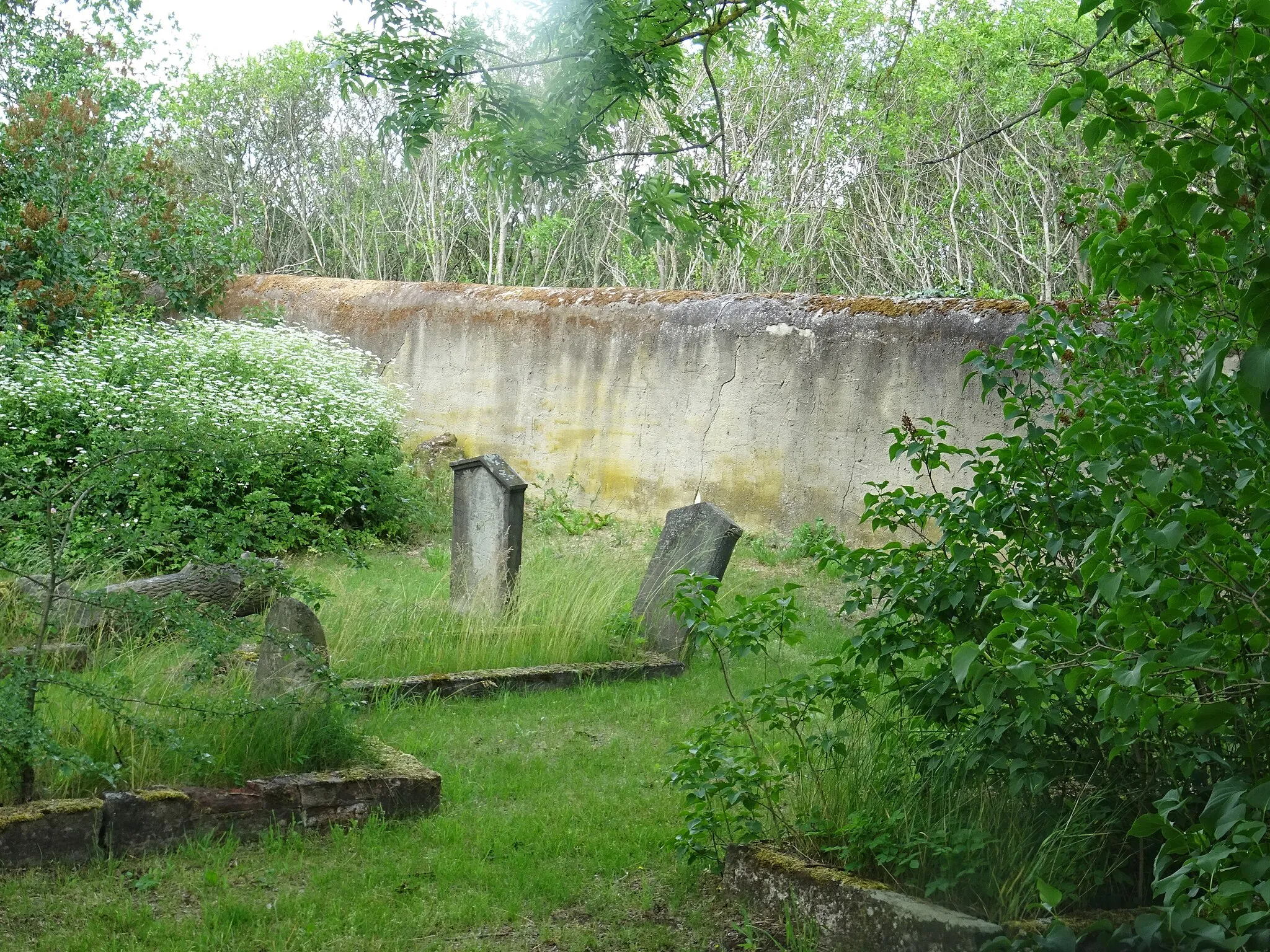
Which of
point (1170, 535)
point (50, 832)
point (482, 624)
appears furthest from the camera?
point (482, 624)

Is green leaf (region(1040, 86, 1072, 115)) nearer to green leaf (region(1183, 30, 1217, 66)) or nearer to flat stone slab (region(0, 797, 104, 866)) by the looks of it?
green leaf (region(1183, 30, 1217, 66))

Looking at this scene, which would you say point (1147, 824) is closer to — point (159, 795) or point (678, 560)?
point (159, 795)

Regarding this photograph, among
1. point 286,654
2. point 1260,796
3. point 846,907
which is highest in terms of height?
point 1260,796

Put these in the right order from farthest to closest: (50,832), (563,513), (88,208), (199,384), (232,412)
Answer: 1. (88,208)
2. (563,513)
3. (199,384)
4. (232,412)
5. (50,832)

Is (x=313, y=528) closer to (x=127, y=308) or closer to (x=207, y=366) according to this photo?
(x=207, y=366)

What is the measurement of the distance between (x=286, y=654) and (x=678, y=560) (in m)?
3.07

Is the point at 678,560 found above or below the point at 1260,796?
below

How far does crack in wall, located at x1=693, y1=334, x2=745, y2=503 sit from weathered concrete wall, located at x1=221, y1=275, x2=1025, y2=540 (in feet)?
0.05

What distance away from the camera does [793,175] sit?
578 inches

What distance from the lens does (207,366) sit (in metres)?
11.3

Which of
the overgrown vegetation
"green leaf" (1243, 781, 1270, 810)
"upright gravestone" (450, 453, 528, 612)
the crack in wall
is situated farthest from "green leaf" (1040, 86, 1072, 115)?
the crack in wall

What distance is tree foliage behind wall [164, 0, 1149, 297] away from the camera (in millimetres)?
13500

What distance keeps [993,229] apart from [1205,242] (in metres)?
13.2

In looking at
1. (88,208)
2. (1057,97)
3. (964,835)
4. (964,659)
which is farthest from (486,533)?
(88,208)
